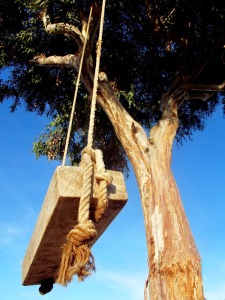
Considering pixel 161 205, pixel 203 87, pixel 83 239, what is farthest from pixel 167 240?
pixel 203 87

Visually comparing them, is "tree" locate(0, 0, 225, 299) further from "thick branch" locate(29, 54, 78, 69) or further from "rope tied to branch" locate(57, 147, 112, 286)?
"rope tied to branch" locate(57, 147, 112, 286)

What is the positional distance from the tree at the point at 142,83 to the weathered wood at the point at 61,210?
8.75 feet

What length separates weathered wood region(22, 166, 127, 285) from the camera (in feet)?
A: 5.98

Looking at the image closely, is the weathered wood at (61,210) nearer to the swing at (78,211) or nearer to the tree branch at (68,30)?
the swing at (78,211)

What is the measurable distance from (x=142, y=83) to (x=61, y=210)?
8072 mm

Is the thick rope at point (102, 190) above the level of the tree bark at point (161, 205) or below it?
below

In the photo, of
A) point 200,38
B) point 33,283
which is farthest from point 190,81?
point 33,283

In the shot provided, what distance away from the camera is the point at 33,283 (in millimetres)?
2828

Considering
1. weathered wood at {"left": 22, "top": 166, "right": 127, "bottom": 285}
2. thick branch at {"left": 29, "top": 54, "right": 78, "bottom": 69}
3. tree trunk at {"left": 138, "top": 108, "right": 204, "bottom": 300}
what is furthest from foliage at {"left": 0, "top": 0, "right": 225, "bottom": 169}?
weathered wood at {"left": 22, "top": 166, "right": 127, "bottom": 285}

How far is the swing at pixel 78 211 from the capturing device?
5.62 feet

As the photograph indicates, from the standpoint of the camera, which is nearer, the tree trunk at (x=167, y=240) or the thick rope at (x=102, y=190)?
the thick rope at (x=102, y=190)

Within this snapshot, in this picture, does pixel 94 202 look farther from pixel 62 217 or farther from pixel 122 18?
pixel 122 18

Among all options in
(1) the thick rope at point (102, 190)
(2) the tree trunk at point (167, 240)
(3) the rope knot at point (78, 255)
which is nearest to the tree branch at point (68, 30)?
(2) the tree trunk at point (167, 240)

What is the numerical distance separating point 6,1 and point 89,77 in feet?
9.84
